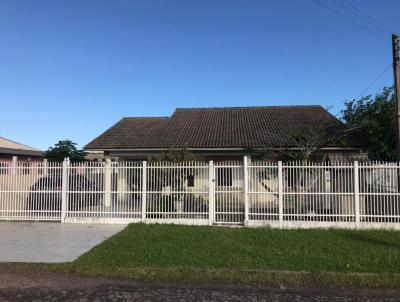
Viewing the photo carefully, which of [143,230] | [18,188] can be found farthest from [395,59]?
[18,188]

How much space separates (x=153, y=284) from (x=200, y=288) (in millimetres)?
810

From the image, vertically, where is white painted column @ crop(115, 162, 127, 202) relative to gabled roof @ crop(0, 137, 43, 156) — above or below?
below

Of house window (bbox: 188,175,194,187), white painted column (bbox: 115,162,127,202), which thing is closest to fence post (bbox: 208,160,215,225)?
house window (bbox: 188,175,194,187)

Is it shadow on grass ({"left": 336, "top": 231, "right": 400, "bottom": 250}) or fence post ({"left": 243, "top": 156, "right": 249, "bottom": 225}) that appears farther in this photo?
fence post ({"left": 243, "top": 156, "right": 249, "bottom": 225})

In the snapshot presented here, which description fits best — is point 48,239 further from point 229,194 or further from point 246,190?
point 246,190

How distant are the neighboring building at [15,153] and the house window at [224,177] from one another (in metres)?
25.2

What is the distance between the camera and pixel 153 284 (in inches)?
228

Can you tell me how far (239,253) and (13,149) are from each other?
101 feet

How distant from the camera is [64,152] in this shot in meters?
36.8

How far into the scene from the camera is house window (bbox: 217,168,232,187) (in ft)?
36.1

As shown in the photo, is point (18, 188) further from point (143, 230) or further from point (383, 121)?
point (383, 121)

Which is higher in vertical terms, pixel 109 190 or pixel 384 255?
pixel 109 190

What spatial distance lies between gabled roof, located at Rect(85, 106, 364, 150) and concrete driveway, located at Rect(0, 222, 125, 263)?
22.2 ft

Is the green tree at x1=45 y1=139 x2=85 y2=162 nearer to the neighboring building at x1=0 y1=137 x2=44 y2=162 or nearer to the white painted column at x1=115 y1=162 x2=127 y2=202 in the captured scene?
the neighboring building at x1=0 y1=137 x2=44 y2=162
